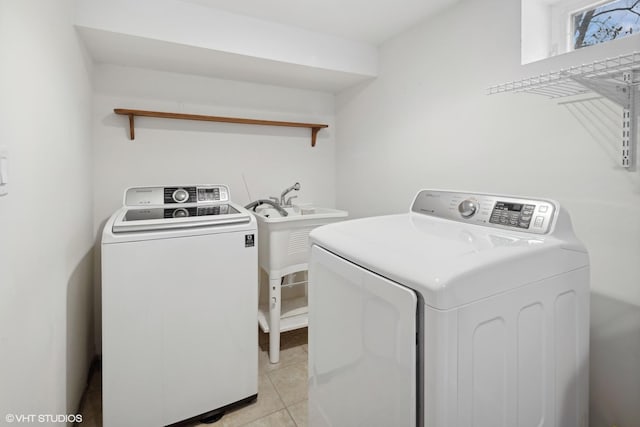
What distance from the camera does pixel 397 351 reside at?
0.81 metres

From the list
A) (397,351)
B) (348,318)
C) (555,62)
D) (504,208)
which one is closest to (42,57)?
(348,318)

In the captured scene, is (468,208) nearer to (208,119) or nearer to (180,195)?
(180,195)

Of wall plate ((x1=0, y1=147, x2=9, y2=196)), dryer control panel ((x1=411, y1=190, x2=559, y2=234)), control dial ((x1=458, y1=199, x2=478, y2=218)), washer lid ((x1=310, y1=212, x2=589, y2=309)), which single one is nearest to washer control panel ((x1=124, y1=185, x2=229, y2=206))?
wall plate ((x1=0, y1=147, x2=9, y2=196))

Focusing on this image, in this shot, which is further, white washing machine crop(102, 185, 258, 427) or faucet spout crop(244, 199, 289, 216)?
faucet spout crop(244, 199, 289, 216)

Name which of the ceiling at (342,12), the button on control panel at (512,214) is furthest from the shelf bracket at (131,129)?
the button on control panel at (512,214)

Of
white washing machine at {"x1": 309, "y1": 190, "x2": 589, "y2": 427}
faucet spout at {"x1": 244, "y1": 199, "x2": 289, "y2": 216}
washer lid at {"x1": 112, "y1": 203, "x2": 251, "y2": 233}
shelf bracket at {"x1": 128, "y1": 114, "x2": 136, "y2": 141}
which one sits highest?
shelf bracket at {"x1": 128, "y1": 114, "x2": 136, "y2": 141}

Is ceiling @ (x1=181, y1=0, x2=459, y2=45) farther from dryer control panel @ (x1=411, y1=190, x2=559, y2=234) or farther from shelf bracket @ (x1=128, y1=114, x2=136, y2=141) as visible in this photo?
dryer control panel @ (x1=411, y1=190, x2=559, y2=234)

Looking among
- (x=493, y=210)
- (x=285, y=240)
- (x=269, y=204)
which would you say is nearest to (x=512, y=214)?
(x=493, y=210)

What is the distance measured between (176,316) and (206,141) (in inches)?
55.2

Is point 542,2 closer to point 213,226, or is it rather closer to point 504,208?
point 504,208

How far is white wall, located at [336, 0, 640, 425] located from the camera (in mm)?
1230

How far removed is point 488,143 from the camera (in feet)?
5.45

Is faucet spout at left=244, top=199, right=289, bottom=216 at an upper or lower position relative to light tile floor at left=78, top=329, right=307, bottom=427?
upper

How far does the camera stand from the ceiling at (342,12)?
72.2 inches
